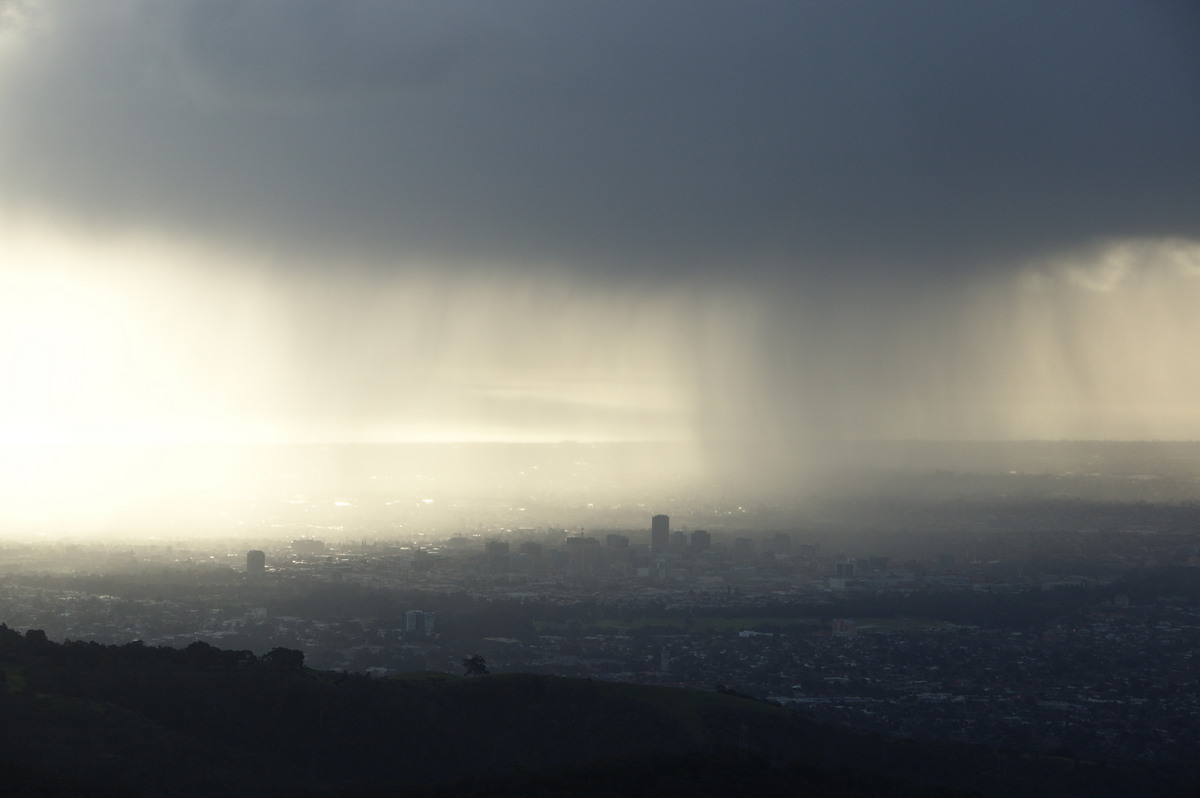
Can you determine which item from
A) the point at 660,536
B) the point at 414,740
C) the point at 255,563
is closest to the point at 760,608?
the point at 660,536

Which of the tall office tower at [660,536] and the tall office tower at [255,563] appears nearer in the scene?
the tall office tower at [255,563]

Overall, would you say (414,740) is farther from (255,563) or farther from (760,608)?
(255,563)

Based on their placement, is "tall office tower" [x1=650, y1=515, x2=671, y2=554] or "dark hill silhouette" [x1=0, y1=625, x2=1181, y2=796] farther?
"tall office tower" [x1=650, y1=515, x2=671, y2=554]

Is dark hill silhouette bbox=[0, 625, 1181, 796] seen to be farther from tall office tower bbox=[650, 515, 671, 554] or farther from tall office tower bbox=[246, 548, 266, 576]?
tall office tower bbox=[650, 515, 671, 554]

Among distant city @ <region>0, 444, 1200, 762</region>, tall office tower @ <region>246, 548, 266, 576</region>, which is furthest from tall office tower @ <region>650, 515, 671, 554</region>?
tall office tower @ <region>246, 548, 266, 576</region>

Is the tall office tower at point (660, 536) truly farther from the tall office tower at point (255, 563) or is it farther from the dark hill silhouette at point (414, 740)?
the dark hill silhouette at point (414, 740)

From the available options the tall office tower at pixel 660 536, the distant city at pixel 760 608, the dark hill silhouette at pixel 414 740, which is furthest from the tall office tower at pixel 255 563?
the dark hill silhouette at pixel 414 740
